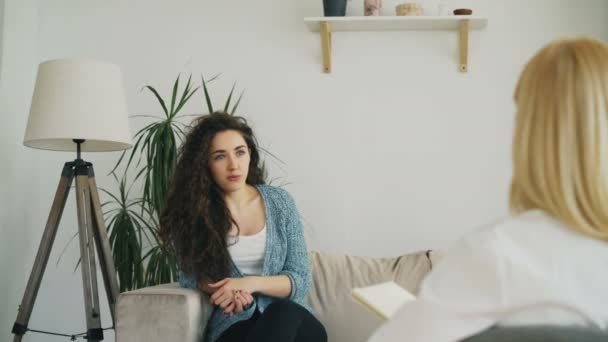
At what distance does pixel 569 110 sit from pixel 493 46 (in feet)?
7.12

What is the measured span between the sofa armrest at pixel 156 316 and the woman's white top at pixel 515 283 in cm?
123

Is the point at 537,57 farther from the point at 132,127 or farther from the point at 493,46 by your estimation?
the point at 132,127

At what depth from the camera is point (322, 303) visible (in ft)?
8.07

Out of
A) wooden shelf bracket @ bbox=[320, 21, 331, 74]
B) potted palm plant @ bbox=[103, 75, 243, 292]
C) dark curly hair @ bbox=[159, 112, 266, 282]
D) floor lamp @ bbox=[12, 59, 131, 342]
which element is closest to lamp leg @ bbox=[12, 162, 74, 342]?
floor lamp @ bbox=[12, 59, 131, 342]

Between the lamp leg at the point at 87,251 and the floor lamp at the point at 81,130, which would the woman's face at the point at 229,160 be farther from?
the lamp leg at the point at 87,251

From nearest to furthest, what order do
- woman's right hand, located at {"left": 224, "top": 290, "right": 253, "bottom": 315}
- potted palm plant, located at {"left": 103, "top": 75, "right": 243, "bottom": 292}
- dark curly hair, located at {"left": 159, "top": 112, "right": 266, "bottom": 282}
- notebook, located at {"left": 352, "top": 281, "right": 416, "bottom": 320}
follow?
notebook, located at {"left": 352, "top": 281, "right": 416, "bottom": 320} < woman's right hand, located at {"left": 224, "top": 290, "right": 253, "bottom": 315} < dark curly hair, located at {"left": 159, "top": 112, "right": 266, "bottom": 282} < potted palm plant, located at {"left": 103, "top": 75, "right": 243, "bottom": 292}

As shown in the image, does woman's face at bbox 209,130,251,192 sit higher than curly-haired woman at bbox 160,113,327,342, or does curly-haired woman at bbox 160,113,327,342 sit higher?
woman's face at bbox 209,130,251,192

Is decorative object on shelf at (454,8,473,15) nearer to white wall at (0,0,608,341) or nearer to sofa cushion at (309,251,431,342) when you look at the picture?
white wall at (0,0,608,341)

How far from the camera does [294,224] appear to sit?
2.26m

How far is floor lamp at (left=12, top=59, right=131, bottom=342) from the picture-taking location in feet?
7.67

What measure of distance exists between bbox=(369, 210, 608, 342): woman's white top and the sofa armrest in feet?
4.03

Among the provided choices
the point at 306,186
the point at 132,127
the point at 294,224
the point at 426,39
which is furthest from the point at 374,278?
the point at 132,127

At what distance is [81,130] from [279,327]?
1067 mm

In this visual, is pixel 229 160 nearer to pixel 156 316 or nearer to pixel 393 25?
pixel 156 316
